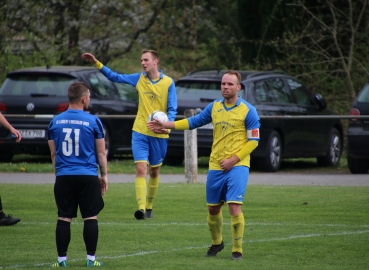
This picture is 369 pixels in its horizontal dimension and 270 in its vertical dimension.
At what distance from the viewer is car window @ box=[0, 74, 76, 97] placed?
18.2m

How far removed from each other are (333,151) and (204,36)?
12.8 meters

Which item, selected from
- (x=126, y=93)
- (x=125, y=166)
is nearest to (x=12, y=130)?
(x=125, y=166)

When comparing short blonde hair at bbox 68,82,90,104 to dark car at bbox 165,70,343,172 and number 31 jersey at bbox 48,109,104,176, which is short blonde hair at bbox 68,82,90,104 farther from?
dark car at bbox 165,70,343,172

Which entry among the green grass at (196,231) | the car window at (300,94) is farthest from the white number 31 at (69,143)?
the car window at (300,94)

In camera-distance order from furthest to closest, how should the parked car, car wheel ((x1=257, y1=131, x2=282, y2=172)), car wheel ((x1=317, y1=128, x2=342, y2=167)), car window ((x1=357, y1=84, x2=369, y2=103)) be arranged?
car wheel ((x1=317, y1=128, x2=342, y2=167))
car wheel ((x1=257, y1=131, x2=282, y2=172))
car window ((x1=357, y1=84, x2=369, y2=103))
the parked car

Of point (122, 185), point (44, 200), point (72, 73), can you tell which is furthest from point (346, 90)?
point (44, 200)

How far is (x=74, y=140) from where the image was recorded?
766cm

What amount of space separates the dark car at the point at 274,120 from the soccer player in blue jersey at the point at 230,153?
7930mm

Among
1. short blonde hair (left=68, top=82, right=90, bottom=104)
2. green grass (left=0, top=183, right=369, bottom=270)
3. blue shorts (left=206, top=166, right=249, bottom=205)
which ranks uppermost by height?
short blonde hair (left=68, top=82, right=90, bottom=104)

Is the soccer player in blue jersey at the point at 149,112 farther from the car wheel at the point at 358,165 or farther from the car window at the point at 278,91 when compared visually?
the car window at the point at 278,91

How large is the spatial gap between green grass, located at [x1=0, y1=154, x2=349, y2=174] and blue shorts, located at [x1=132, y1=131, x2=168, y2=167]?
6.20 metres

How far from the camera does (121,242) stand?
363 inches

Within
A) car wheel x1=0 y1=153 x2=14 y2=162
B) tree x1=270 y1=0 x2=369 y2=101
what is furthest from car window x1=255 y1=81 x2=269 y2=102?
car wheel x1=0 y1=153 x2=14 y2=162

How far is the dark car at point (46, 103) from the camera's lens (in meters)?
17.9
